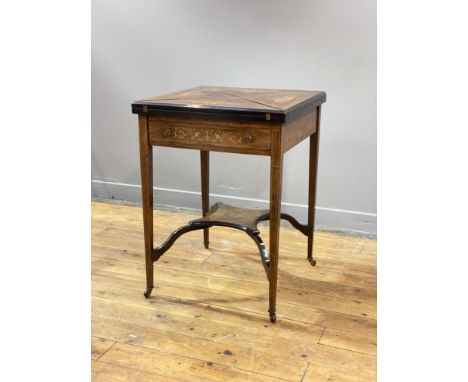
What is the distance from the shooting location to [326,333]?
181 centimetres

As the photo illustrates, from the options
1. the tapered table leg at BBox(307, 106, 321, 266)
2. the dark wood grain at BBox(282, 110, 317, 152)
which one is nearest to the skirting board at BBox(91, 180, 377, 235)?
the tapered table leg at BBox(307, 106, 321, 266)

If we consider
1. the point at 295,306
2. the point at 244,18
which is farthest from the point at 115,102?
the point at 295,306

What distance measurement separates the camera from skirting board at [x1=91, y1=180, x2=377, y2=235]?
9.16 feet

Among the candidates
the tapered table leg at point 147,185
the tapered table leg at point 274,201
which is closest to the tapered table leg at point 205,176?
the tapered table leg at point 147,185

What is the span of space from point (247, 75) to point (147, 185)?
1121 millimetres

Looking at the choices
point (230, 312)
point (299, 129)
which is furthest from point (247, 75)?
point (230, 312)

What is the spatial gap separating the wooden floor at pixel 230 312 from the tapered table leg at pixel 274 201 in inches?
4.4

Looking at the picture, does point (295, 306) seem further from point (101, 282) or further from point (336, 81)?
point (336, 81)

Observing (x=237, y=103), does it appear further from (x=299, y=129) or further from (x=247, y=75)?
(x=247, y=75)

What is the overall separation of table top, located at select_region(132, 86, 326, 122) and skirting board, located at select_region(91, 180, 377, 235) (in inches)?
33.9

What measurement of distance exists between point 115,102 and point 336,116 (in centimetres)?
125

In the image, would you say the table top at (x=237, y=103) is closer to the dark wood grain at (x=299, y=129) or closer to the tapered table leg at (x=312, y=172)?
the dark wood grain at (x=299, y=129)

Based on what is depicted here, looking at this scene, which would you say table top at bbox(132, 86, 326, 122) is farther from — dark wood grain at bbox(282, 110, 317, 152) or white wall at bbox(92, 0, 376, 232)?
white wall at bbox(92, 0, 376, 232)

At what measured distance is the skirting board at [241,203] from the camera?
110 inches
